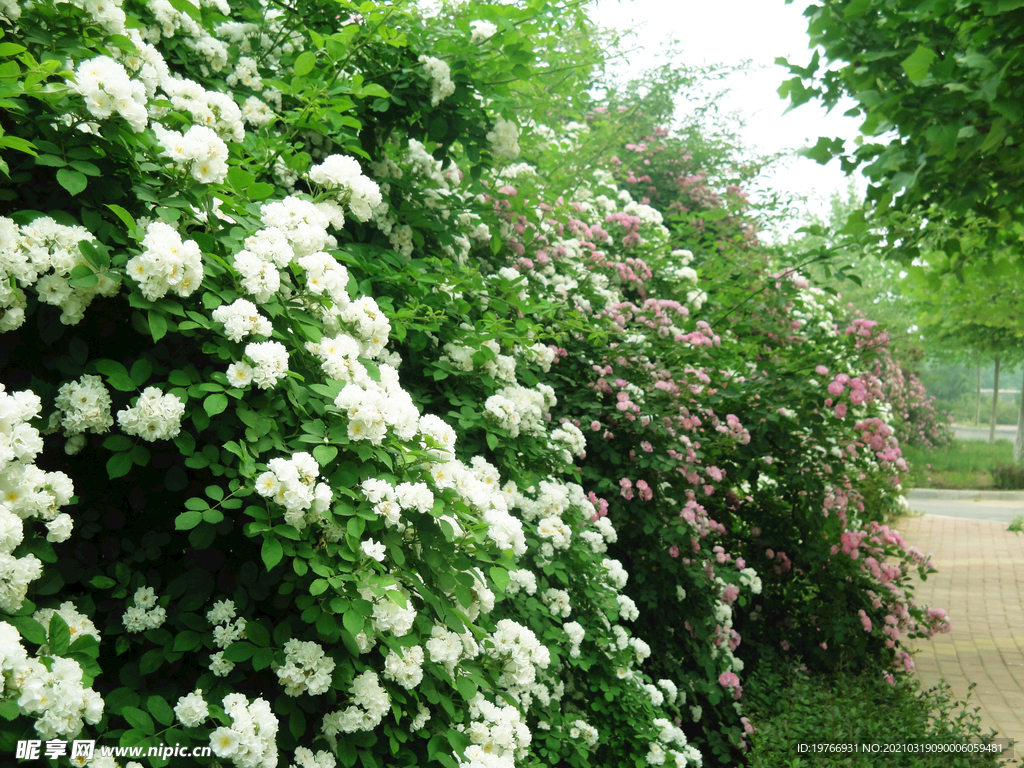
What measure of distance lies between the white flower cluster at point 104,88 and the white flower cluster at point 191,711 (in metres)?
1.35

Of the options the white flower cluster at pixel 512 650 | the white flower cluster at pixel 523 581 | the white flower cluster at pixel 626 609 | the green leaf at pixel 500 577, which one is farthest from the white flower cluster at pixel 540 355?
the green leaf at pixel 500 577

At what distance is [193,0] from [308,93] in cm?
56

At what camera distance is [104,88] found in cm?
158

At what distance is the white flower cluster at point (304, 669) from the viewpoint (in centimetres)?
162

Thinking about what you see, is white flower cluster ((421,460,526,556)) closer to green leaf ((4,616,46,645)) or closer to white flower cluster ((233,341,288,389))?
white flower cluster ((233,341,288,389))

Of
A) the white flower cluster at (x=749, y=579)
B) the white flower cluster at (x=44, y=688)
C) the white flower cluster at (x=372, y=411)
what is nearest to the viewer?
the white flower cluster at (x=44, y=688)

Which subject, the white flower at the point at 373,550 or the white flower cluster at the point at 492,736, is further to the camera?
the white flower cluster at the point at 492,736

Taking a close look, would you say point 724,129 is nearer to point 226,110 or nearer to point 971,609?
point 971,609

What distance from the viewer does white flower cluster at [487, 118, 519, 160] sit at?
10.2 ft

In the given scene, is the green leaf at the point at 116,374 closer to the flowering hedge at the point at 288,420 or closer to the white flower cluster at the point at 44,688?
the flowering hedge at the point at 288,420

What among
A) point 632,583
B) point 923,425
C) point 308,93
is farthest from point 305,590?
point 923,425

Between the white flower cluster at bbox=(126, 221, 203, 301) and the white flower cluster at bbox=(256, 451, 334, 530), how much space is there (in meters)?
0.48

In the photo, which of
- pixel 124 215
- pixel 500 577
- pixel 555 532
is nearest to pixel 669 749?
pixel 555 532

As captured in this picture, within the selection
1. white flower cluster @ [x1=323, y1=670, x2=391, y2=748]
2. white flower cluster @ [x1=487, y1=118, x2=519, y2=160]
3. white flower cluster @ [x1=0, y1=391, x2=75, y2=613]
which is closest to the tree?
white flower cluster @ [x1=487, y1=118, x2=519, y2=160]
